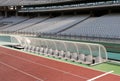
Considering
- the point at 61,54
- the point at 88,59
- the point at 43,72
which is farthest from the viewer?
the point at 61,54

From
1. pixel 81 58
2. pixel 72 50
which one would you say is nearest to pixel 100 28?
pixel 72 50

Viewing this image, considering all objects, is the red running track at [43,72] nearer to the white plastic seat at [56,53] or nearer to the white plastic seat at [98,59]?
the white plastic seat at [56,53]

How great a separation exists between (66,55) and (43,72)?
3.38 meters

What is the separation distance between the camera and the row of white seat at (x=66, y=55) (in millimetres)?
12336

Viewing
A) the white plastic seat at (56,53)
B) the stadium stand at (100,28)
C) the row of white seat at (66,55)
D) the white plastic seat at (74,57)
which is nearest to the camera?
the row of white seat at (66,55)

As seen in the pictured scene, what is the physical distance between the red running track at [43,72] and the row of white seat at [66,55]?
1.00m

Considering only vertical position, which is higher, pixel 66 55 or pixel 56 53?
pixel 66 55

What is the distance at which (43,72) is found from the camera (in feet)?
36.1

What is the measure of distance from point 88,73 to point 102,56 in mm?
2742

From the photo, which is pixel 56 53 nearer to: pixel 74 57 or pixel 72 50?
pixel 72 50

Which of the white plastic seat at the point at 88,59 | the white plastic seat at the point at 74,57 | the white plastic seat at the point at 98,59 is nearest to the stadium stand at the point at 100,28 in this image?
the white plastic seat at the point at 74,57

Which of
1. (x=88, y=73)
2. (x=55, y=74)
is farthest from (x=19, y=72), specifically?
(x=88, y=73)

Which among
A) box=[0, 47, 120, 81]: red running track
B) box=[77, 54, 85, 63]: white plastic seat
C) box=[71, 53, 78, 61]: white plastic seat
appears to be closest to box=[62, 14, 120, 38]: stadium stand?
box=[71, 53, 78, 61]: white plastic seat

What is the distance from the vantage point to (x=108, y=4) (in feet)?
96.1
